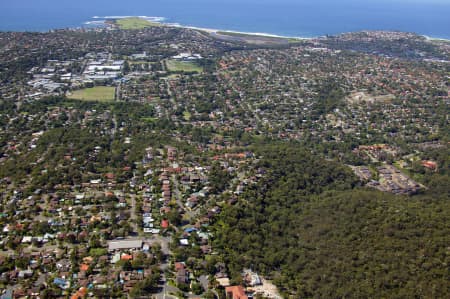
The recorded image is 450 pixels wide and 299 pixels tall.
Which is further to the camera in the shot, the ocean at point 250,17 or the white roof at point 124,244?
the ocean at point 250,17

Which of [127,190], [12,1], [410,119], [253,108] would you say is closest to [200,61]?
[253,108]

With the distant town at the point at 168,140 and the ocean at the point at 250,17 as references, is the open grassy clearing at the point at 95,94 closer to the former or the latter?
the distant town at the point at 168,140

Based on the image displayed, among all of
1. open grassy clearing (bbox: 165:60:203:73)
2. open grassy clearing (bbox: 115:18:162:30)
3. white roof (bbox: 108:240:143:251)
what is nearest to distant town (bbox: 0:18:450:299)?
white roof (bbox: 108:240:143:251)

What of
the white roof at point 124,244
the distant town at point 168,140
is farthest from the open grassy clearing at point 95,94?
the white roof at point 124,244

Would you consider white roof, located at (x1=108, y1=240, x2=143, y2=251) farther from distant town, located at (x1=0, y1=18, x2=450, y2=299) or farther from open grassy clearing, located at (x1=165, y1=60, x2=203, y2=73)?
open grassy clearing, located at (x1=165, y1=60, x2=203, y2=73)

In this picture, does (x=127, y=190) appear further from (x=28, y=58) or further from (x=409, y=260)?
(x=28, y=58)

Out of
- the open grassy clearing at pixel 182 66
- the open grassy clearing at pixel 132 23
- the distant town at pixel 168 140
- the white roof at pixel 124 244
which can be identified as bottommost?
the white roof at pixel 124 244

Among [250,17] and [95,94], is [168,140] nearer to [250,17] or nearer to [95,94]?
[95,94]

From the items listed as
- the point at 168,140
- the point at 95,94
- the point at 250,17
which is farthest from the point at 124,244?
the point at 250,17
